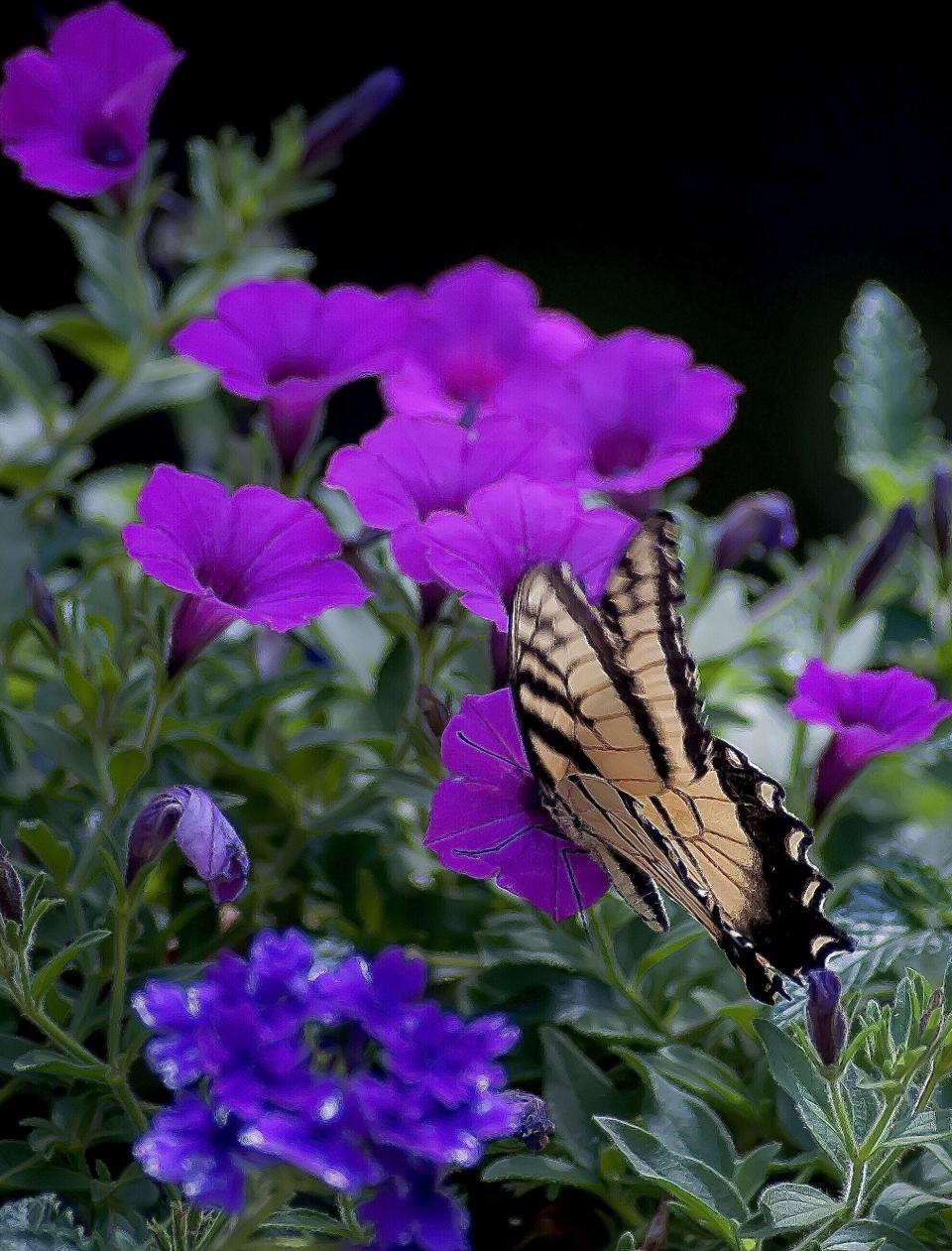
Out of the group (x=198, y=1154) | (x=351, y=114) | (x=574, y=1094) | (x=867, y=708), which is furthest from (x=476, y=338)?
(x=198, y=1154)

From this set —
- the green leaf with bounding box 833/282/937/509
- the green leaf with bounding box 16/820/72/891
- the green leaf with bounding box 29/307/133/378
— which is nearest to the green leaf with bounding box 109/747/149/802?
the green leaf with bounding box 16/820/72/891

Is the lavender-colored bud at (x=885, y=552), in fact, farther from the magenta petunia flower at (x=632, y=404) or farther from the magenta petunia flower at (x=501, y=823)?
the magenta petunia flower at (x=501, y=823)

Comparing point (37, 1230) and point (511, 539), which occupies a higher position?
point (511, 539)

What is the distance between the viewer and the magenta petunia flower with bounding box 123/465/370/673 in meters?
0.65

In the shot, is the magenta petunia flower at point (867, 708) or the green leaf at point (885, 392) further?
the green leaf at point (885, 392)

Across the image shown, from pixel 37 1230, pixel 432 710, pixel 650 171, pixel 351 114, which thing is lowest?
pixel 650 171

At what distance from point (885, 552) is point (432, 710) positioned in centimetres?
28

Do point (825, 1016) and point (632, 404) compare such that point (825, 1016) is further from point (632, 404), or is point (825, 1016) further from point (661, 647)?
point (632, 404)

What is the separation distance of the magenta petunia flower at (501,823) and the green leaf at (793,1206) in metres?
0.13

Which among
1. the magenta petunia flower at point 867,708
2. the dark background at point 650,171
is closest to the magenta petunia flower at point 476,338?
the magenta petunia flower at point 867,708

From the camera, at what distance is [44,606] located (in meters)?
0.73

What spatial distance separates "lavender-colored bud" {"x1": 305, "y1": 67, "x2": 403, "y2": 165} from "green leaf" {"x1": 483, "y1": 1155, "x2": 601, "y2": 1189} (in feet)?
2.03

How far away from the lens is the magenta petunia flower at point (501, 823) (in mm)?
640

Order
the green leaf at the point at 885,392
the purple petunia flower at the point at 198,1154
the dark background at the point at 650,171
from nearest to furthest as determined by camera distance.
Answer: the purple petunia flower at the point at 198,1154, the green leaf at the point at 885,392, the dark background at the point at 650,171
